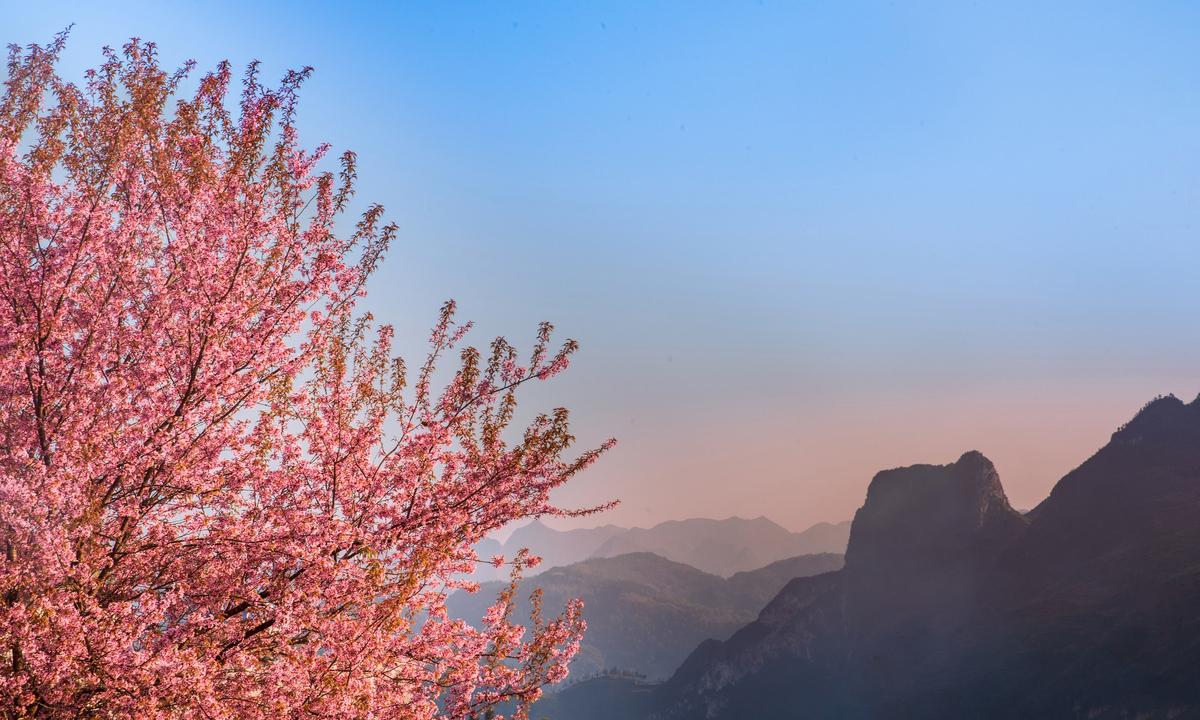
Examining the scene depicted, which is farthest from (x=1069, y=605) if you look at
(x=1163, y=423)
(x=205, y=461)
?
(x=205, y=461)

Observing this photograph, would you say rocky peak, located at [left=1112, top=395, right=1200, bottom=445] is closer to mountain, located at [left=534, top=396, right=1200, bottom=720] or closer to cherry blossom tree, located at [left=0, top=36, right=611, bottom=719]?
mountain, located at [left=534, top=396, right=1200, bottom=720]

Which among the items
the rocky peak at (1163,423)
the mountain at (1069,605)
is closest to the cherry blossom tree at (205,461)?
the mountain at (1069,605)

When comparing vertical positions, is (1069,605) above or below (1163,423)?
below

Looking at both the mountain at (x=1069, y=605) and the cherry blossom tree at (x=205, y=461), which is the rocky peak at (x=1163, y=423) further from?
the cherry blossom tree at (x=205, y=461)

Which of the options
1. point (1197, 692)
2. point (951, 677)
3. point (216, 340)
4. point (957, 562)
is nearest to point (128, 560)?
point (216, 340)

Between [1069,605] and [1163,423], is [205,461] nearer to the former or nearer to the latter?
[1069,605]

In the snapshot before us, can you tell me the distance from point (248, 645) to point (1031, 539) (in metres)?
202

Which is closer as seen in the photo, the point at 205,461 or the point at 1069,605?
the point at 205,461

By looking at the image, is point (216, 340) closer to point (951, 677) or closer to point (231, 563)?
point (231, 563)

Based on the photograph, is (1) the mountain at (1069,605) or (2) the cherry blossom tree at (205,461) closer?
(2) the cherry blossom tree at (205,461)

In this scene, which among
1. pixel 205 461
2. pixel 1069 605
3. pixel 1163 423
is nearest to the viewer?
pixel 205 461

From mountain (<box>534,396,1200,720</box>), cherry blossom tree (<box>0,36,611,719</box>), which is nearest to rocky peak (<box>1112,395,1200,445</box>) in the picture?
mountain (<box>534,396,1200,720</box>)

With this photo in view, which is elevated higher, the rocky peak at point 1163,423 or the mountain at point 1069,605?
the rocky peak at point 1163,423

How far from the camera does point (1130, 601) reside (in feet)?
409
